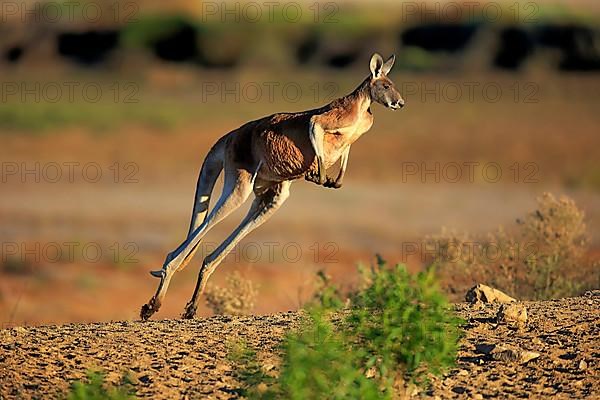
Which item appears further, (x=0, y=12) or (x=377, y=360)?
(x=0, y=12)

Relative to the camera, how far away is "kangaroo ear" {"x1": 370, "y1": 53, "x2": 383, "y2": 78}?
11.1 meters

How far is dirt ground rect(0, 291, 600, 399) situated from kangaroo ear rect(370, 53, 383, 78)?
6.97ft

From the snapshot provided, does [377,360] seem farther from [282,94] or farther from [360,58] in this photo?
[360,58]

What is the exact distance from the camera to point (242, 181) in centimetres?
1134

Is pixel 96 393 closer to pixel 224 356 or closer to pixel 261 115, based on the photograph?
pixel 224 356

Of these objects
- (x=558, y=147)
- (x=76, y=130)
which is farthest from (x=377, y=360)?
(x=76, y=130)

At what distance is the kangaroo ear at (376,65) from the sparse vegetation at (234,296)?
7.78 feet

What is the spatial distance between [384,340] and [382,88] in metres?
3.51

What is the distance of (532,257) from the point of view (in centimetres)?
1262

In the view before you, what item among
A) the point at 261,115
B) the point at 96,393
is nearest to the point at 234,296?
the point at 96,393

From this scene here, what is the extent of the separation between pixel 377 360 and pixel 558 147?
27376 mm
